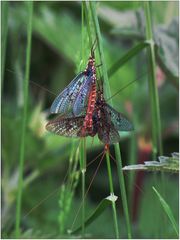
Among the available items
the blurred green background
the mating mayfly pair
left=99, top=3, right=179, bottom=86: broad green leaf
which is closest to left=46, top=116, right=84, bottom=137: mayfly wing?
the mating mayfly pair

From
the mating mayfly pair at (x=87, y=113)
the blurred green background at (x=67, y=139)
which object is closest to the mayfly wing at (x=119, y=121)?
the mating mayfly pair at (x=87, y=113)

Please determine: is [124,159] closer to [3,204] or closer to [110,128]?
[3,204]

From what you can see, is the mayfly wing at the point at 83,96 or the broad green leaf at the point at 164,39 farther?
the broad green leaf at the point at 164,39

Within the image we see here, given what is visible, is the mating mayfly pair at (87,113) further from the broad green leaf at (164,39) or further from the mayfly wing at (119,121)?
the broad green leaf at (164,39)

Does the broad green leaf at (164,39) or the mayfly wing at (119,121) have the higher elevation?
the broad green leaf at (164,39)

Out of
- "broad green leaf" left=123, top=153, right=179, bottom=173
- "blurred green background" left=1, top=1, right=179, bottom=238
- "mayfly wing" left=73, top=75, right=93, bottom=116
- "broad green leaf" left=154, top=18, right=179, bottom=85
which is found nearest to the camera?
"broad green leaf" left=123, top=153, right=179, bottom=173

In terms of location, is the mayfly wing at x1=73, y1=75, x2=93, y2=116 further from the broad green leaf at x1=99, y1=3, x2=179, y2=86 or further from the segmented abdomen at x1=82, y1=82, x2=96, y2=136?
the broad green leaf at x1=99, y1=3, x2=179, y2=86
